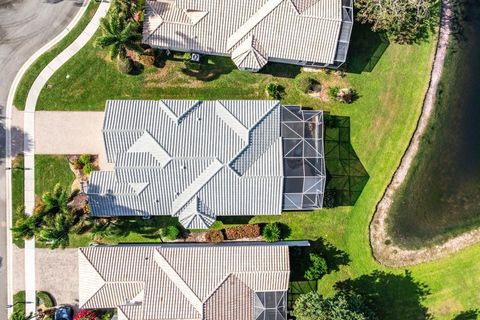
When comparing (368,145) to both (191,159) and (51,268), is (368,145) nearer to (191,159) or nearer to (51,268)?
(191,159)

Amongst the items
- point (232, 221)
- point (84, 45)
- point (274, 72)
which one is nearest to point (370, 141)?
point (274, 72)

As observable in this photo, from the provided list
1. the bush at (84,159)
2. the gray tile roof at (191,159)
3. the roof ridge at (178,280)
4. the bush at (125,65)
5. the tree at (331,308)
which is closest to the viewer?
the tree at (331,308)

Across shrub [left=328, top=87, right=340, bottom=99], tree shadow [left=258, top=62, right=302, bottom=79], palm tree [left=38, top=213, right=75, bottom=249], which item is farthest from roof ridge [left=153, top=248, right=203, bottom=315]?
shrub [left=328, top=87, right=340, bottom=99]

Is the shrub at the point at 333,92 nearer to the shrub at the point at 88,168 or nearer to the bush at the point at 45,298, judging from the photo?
the shrub at the point at 88,168

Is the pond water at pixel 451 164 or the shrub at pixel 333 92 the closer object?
the shrub at pixel 333 92

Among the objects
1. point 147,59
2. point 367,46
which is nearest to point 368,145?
point 367,46

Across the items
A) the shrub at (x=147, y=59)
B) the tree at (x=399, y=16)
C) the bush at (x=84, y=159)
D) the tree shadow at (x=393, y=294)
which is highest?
the tree at (x=399, y=16)

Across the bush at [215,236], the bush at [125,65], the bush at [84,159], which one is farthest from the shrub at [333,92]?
the bush at [84,159]

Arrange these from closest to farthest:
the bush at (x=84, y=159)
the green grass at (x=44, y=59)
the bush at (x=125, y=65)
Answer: the bush at (x=125, y=65), the bush at (x=84, y=159), the green grass at (x=44, y=59)
